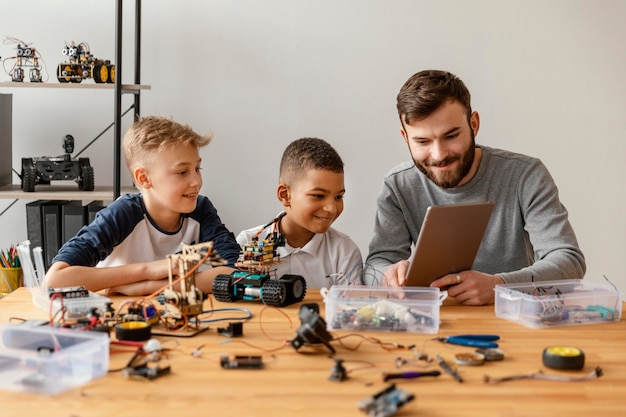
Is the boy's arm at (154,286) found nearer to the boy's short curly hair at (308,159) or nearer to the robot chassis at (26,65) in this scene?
the boy's short curly hair at (308,159)

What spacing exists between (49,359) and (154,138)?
1088 mm

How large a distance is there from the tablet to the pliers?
25cm

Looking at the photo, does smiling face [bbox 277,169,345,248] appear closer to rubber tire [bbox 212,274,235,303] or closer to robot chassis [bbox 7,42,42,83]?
rubber tire [bbox 212,274,235,303]

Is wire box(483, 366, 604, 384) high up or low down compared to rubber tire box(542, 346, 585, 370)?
down

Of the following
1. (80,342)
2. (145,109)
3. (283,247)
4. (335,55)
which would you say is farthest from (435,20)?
(80,342)

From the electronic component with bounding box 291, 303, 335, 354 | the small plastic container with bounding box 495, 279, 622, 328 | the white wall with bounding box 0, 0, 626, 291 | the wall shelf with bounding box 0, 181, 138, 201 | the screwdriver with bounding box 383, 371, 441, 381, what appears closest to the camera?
the screwdriver with bounding box 383, 371, 441, 381

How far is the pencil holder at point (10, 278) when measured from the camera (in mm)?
2996

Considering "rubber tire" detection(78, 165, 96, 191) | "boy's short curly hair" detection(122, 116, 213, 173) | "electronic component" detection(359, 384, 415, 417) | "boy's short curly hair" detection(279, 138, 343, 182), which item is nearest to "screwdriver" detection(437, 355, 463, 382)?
"electronic component" detection(359, 384, 415, 417)

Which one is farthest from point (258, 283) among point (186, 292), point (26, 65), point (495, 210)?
point (26, 65)

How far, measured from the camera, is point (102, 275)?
189 cm

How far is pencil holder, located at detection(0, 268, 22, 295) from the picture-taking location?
3.00 m

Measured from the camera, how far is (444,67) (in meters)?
3.46

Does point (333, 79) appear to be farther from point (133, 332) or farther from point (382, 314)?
point (133, 332)

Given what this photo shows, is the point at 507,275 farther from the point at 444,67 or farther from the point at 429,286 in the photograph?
the point at 444,67
